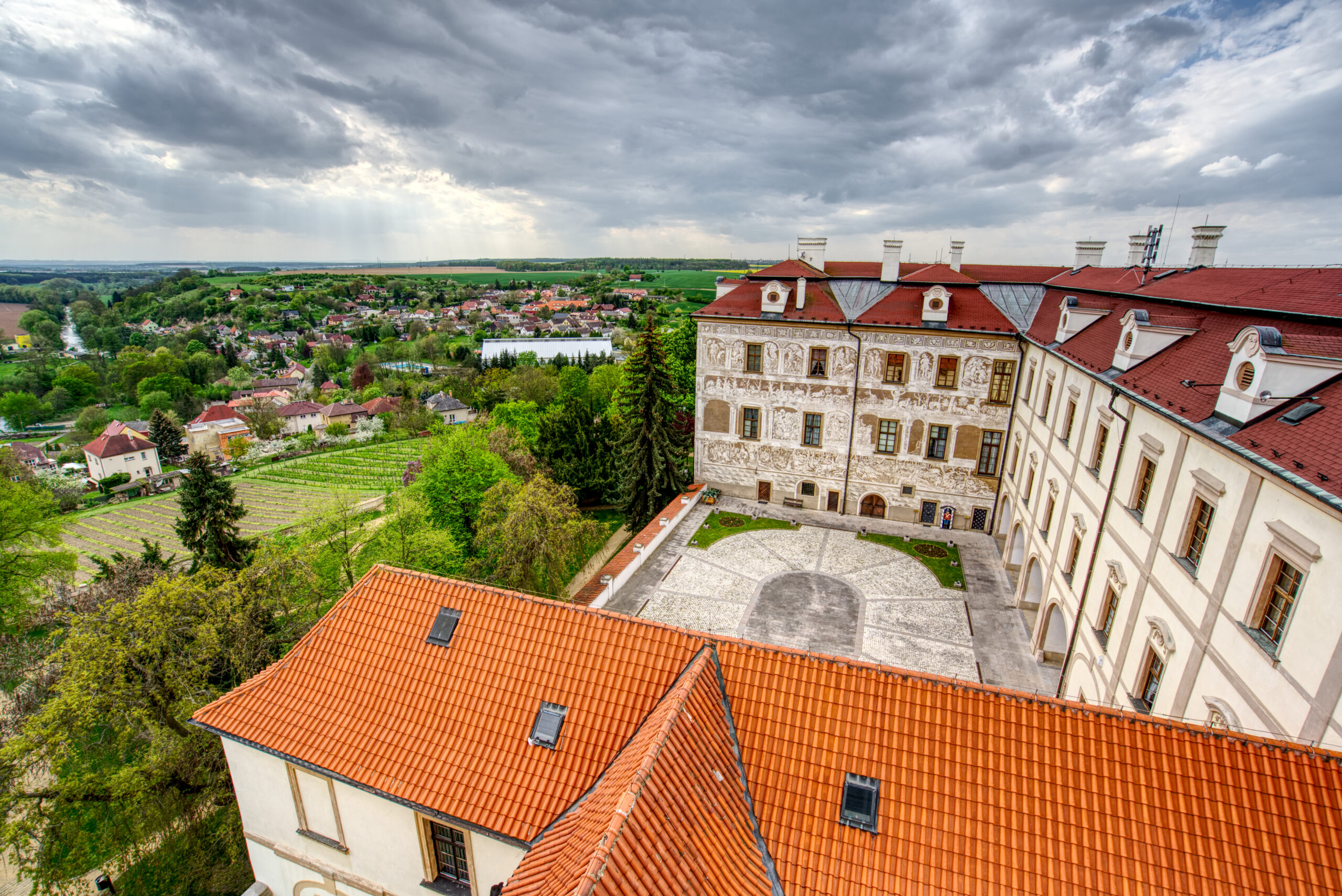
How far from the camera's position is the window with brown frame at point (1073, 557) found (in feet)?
49.2

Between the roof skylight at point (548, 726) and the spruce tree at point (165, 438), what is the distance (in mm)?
83527

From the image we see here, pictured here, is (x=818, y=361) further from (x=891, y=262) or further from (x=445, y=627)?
(x=445, y=627)

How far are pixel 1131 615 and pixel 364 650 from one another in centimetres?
1454

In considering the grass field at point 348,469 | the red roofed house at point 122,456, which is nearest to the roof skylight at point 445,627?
the grass field at point 348,469

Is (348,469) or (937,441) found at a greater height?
(937,441)

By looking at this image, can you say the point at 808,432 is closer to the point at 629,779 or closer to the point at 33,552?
the point at 629,779

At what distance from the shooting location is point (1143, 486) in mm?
12062

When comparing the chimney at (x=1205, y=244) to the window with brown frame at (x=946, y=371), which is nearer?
the chimney at (x=1205, y=244)

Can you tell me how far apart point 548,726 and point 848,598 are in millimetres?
14441

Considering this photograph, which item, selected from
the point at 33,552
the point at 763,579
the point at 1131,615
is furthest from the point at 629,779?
the point at 33,552

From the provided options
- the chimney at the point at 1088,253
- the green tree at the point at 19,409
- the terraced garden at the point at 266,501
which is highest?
the chimney at the point at 1088,253

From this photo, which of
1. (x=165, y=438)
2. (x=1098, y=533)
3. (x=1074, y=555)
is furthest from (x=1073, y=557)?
(x=165, y=438)

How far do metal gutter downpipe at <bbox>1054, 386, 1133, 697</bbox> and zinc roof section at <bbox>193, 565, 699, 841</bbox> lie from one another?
1094cm

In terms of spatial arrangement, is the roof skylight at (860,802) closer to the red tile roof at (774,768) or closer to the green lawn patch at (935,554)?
the red tile roof at (774,768)
